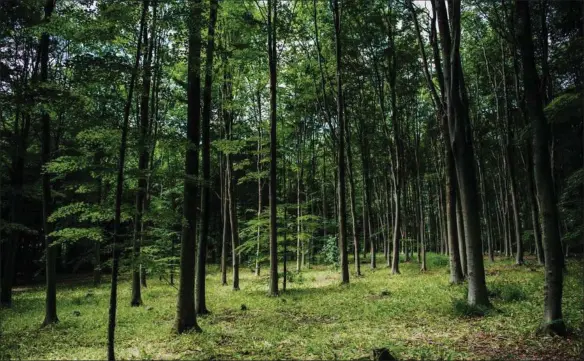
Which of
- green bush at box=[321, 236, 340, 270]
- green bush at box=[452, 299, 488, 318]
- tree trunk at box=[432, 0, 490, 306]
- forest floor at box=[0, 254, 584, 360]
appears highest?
tree trunk at box=[432, 0, 490, 306]

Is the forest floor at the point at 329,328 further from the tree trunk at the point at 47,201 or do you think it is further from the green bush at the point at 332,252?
the green bush at the point at 332,252

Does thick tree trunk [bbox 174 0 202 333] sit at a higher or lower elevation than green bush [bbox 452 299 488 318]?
higher

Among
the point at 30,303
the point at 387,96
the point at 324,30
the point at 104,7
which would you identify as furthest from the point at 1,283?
the point at 387,96

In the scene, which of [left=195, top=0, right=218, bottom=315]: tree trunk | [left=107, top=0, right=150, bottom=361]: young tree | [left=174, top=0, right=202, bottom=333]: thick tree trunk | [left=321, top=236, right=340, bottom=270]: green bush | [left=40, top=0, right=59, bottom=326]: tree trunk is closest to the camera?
[left=107, top=0, right=150, bottom=361]: young tree

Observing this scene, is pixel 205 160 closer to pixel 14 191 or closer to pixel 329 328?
pixel 329 328

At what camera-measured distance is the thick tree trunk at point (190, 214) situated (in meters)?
9.74

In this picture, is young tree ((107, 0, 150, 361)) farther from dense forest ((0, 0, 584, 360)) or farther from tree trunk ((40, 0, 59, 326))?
tree trunk ((40, 0, 59, 326))

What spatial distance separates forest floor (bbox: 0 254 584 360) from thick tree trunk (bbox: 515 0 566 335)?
1.72 ft

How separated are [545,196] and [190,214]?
8.11m

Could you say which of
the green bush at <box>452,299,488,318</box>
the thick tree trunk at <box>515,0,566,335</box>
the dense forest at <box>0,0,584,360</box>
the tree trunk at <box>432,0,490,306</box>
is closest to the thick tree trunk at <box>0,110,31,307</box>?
the dense forest at <box>0,0,584,360</box>

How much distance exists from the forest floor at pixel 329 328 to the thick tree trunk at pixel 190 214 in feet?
1.80

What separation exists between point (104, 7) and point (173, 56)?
181cm

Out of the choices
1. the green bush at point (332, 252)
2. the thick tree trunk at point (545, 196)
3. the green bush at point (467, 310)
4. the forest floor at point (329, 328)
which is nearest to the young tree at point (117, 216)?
the forest floor at point (329, 328)

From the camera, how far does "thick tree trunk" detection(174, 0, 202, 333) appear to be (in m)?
9.74
